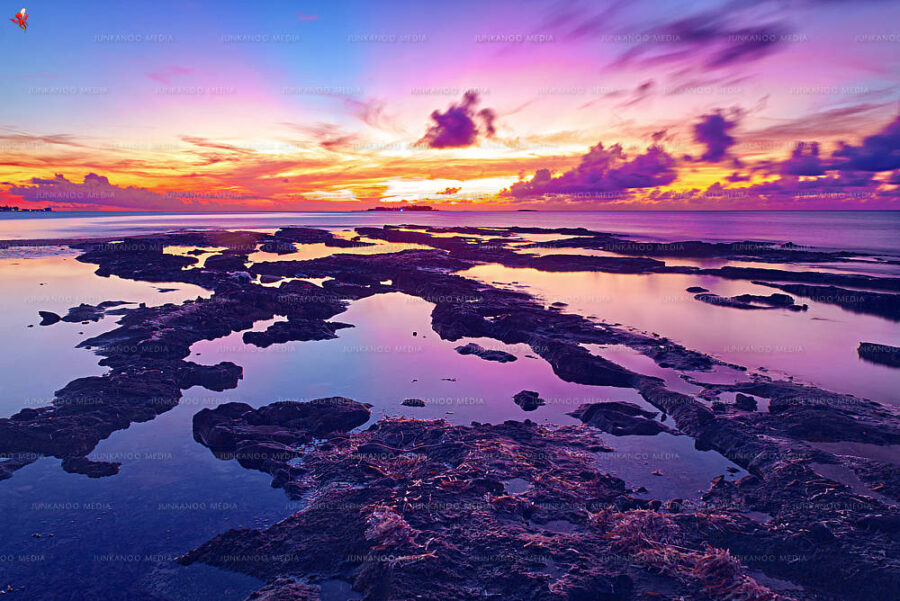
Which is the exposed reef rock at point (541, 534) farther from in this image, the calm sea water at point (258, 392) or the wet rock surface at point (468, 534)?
the calm sea water at point (258, 392)

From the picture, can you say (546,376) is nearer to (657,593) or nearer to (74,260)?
(657,593)

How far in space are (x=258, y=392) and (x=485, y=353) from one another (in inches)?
421

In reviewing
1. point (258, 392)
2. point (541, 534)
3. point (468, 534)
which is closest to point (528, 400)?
point (541, 534)

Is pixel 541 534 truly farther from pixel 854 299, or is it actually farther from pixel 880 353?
pixel 854 299

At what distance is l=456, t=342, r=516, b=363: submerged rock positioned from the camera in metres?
22.3

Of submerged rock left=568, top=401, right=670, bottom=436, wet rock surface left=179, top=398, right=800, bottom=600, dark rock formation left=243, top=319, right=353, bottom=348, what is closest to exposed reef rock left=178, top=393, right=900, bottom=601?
wet rock surface left=179, top=398, right=800, bottom=600

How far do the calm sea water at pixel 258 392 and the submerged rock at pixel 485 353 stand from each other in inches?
18.5

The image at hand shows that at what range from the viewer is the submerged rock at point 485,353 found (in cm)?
2231

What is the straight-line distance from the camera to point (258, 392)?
18078 millimetres

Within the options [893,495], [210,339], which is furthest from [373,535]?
[210,339]

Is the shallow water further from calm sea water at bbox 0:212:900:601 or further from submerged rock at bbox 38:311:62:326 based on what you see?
submerged rock at bbox 38:311:62:326

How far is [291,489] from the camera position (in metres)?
11.4

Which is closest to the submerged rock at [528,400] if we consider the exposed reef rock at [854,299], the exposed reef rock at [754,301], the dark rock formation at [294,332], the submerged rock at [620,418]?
the submerged rock at [620,418]

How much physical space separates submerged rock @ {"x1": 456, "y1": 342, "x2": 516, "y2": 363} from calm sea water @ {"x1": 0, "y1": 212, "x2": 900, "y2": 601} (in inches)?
18.5
